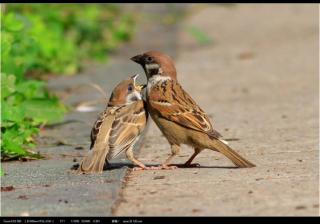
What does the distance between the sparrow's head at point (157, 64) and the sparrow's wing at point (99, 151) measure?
1.95ft

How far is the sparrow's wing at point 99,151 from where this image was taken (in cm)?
662

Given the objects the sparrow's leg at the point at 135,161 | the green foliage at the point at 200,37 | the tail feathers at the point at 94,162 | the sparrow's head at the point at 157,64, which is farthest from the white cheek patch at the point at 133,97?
the green foliage at the point at 200,37

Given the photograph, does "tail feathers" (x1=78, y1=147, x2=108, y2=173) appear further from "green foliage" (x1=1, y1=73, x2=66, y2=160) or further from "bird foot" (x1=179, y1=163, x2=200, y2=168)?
"green foliage" (x1=1, y1=73, x2=66, y2=160)

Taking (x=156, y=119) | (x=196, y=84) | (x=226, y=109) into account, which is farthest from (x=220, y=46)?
(x=156, y=119)

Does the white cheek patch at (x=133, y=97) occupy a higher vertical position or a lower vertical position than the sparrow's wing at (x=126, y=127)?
higher

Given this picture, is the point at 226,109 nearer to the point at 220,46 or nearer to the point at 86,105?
the point at 86,105

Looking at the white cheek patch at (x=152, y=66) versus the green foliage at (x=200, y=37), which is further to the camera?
the green foliage at (x=200, y=37)

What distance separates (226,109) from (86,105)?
63.3 inches

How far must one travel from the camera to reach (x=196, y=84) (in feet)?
38.1

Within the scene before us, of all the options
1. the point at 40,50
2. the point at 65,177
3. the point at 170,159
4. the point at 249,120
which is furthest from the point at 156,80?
the point at 40,50

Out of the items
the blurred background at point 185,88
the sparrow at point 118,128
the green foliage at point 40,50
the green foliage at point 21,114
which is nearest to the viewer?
the blurred background at point 185,88

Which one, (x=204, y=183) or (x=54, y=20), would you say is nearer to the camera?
(x=204, y=183)

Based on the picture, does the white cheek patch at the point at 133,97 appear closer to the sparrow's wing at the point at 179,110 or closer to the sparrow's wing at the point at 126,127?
the sparrow's wing at the point at 126,127

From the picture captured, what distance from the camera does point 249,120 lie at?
29.9 ft
